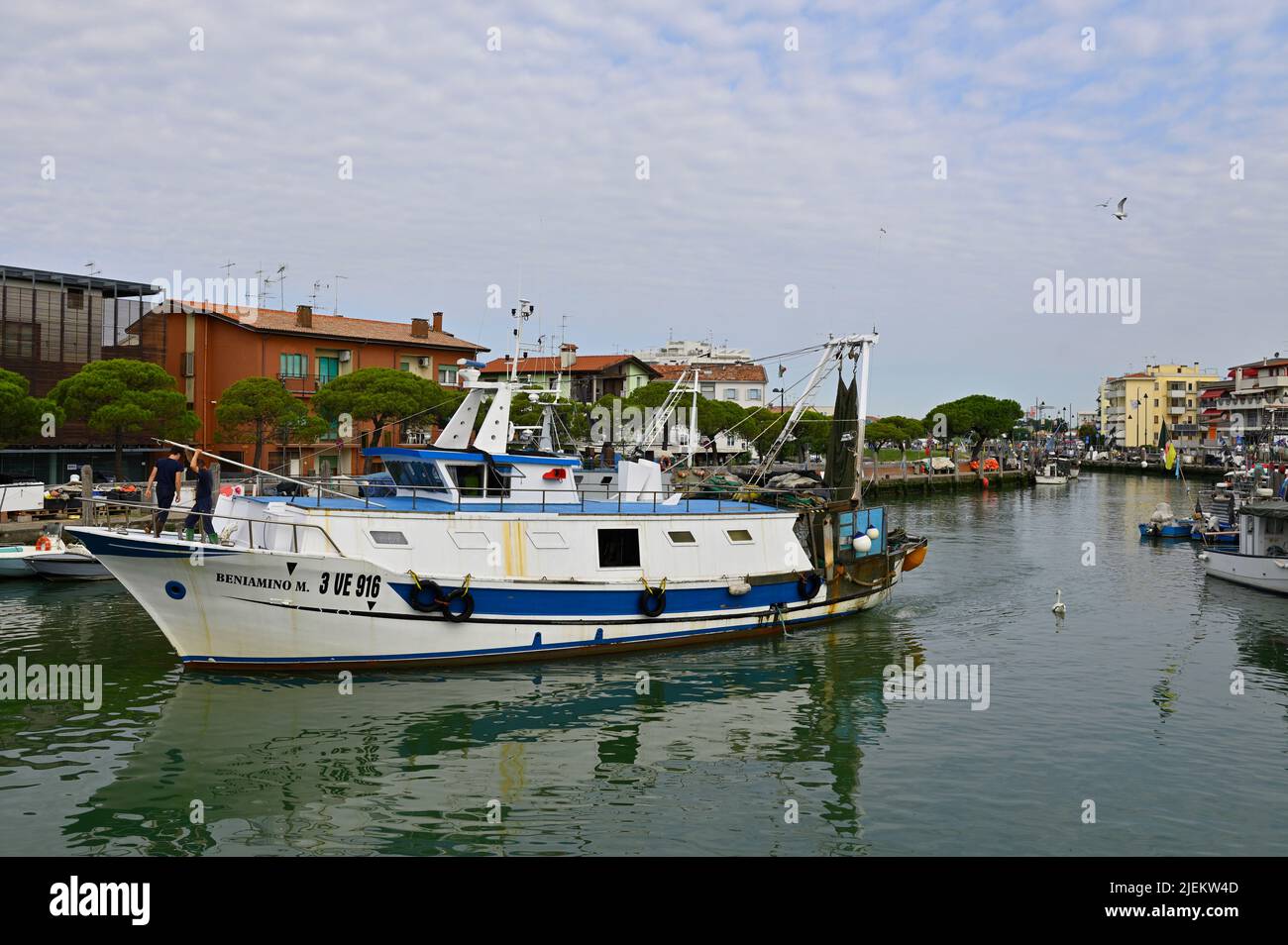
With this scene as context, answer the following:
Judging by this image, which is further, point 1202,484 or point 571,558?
point 1202,484

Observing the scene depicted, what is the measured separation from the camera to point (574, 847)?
11.3m

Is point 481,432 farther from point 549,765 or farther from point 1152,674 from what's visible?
point 1152,674

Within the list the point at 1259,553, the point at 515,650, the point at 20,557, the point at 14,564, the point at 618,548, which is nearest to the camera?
the point at 515,650

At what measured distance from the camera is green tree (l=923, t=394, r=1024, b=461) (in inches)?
3863

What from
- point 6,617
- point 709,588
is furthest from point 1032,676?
point 6,617

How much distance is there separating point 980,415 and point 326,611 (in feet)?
298

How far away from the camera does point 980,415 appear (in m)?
Result: 98.2

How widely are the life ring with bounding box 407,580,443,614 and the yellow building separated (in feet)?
479

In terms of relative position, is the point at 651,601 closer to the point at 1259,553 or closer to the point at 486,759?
the point at 486,759

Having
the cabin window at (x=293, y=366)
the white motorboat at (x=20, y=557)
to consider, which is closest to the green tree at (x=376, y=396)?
the cabin window at (x=293, y=366)

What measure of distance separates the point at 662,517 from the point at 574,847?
1042 cm

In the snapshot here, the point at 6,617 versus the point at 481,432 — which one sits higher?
the point at 481,432

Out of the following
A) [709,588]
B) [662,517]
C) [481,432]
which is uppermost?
[481,432]

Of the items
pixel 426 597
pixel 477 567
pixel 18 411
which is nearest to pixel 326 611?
pixel 426 597
